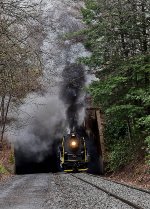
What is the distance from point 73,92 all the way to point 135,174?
13.4m

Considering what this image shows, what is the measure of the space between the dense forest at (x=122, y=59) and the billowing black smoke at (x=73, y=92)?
8499 mm

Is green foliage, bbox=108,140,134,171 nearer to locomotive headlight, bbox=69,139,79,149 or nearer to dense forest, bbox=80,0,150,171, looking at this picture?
dense forest, bbox=80,0,150,171

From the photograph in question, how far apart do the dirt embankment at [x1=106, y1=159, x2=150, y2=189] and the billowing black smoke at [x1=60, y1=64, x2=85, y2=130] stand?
27.0 feet

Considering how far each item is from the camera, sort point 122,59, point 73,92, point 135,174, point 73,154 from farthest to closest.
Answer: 1. point 73,92
2. point 73,154
3. point 122,59
4. point 135,174

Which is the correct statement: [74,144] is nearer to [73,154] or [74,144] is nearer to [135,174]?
[73,154]

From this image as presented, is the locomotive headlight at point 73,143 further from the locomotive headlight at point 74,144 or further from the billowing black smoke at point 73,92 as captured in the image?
the billowing black smoke at point 73,92

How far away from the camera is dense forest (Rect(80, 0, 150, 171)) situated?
20.6m

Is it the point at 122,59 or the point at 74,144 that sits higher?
the point at 122,59

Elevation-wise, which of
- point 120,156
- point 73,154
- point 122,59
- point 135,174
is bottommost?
point 135,174

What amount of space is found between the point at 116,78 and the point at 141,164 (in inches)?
175

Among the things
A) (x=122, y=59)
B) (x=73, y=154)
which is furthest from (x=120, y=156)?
(x=122, y=59)

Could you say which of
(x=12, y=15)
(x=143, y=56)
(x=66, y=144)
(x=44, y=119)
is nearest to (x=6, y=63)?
(x=12, y=15)

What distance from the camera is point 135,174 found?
2091 centimetres

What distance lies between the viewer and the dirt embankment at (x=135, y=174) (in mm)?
→ 18781
